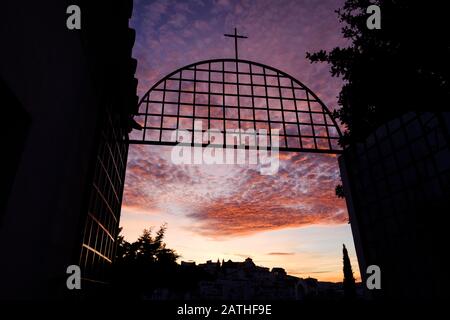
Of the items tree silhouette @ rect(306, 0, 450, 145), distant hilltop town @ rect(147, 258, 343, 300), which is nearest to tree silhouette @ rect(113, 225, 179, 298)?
tree silhouette @ rect(306, 0, 450, 145)

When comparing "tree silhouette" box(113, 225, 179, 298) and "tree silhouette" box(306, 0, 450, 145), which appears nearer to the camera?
"tree silhouette" box(306, 0, 450, 145)

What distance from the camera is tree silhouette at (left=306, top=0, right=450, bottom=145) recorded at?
4121mm

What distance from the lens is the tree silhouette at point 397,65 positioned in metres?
4.12

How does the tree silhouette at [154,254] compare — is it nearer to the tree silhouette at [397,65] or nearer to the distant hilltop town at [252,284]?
the tree silhouette at [397,65]

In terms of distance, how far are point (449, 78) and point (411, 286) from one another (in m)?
4.81

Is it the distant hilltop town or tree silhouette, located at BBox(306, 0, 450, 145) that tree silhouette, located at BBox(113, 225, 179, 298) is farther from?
the distant hilltop town

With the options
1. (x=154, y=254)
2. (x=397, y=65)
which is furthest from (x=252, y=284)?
(x=397, y=65)

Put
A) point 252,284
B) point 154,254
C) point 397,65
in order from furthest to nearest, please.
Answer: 1. point 252,284
2. point 154,254
3. point 397,65

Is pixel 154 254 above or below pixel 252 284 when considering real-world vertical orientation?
above

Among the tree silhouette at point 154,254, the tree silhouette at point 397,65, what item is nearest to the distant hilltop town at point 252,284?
the tree silhouette at point 154,254

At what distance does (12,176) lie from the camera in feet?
6.62

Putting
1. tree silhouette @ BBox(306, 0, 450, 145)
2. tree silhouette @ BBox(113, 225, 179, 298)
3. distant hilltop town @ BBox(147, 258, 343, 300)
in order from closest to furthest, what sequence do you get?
1. tree silhouette @ BBox(306, 0, 450, 145)
2. tree silhouette @ BBox(113, 225, 179, 298)
3. distant hilltop town @ BBox(147, 258, 343, 300)

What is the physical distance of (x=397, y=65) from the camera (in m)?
4.52

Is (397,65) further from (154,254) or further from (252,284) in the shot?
(252,284)
